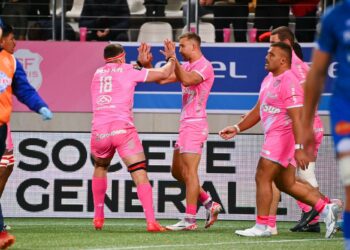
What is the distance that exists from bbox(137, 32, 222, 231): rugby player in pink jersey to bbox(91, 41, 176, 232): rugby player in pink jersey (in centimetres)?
42

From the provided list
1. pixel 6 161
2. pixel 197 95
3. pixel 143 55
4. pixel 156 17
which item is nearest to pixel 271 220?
pixel 197 95

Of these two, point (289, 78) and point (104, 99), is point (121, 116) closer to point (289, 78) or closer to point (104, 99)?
point (104, 99)

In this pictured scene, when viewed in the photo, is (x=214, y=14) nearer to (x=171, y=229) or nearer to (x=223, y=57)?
(x=223, y=57)

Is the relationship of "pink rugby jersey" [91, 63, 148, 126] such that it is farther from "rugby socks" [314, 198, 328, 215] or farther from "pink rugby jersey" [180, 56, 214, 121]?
"rugby socks" [314, 198, 328, 215]

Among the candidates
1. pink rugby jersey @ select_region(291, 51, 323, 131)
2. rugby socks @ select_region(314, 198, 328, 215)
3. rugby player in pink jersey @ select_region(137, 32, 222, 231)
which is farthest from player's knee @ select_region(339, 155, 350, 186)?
rugby player in pink jersey @ select_region(137, 32, 222, 231)

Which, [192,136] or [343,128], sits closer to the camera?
[343,128]

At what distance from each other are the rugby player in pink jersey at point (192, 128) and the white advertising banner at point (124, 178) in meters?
1.63

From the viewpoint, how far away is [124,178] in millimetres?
14344

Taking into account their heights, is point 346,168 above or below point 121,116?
below

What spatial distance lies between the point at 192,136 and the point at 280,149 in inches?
56.6

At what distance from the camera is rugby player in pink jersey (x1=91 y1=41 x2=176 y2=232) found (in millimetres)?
11914

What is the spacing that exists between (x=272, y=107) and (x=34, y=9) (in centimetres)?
588

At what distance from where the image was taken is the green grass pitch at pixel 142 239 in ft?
33.8

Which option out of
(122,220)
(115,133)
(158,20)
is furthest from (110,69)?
(158,20)
